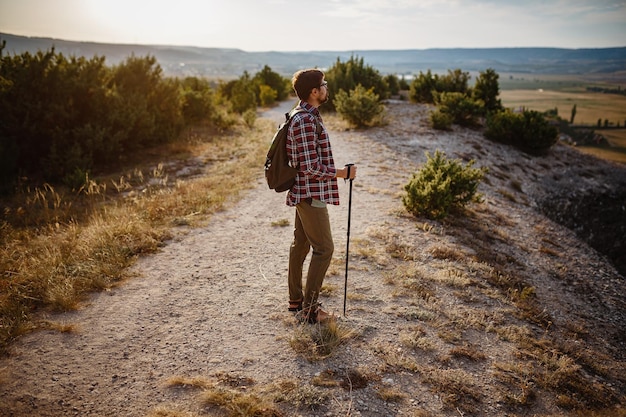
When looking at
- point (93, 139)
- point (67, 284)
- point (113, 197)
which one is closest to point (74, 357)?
point (67, 284)

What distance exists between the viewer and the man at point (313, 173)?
3.19 meters

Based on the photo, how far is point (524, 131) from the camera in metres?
15.3

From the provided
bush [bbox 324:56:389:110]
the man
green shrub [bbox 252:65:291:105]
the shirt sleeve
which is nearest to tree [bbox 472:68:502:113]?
bush [bbox 324:56:389:110]

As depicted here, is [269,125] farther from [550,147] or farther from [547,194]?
[550,147]

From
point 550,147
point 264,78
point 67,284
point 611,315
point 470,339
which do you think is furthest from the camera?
point 264,78

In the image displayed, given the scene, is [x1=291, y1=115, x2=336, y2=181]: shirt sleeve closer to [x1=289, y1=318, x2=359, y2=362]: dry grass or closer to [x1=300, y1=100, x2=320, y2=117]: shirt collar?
[x1=300, y1=100, x2=320, y2=117]: shirt collar

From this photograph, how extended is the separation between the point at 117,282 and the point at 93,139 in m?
8.07

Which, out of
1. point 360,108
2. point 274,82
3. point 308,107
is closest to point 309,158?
point 308,107

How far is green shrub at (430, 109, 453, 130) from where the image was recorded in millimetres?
15234

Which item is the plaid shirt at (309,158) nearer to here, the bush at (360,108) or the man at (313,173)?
the man at (313,173)

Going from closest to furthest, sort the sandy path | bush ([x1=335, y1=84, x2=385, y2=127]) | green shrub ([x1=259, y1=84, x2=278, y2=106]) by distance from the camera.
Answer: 1. the sandy path
2. bush ([x1=335, y1=84, x2=385, y2=127])
3. green shrub ([x1=259, y1=84, x2=278, y2=106])

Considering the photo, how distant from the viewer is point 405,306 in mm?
4465

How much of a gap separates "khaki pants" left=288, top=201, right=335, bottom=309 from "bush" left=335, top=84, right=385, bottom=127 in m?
12.3

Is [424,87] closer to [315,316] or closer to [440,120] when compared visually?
[440,120]
